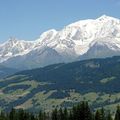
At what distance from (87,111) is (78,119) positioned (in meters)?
5.04

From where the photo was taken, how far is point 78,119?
200 m

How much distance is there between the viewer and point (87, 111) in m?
198
